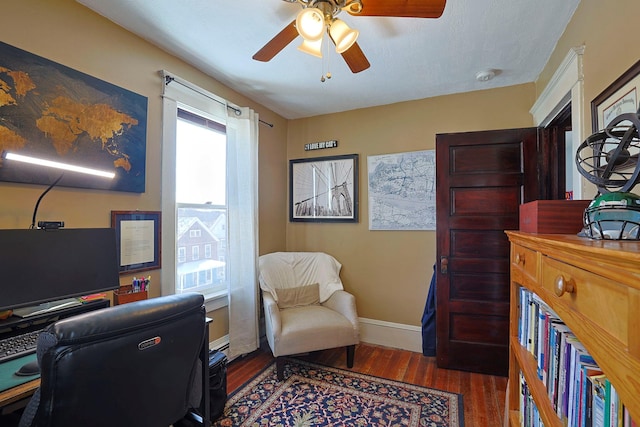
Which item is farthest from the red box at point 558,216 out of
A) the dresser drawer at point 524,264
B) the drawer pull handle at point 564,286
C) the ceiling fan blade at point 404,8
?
the ceiling fan blade at point 404,8

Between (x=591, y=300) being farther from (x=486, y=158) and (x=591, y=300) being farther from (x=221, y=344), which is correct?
(x=221, y=344)

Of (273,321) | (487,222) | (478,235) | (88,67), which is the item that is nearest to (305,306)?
(273,321)

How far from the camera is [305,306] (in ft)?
9.19

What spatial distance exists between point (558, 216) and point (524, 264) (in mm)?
221

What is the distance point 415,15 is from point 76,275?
206 cm

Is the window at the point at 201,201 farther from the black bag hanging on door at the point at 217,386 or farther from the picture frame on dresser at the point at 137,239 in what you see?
the black bag hanging on door at the point at 217,386

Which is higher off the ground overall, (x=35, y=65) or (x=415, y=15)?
(x=415, y=15)

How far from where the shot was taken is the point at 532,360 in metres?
1.13

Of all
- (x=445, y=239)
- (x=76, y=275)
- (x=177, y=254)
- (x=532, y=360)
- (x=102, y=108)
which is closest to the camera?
(x=532, y=360)

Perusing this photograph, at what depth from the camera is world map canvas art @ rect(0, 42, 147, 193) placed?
1.36 m

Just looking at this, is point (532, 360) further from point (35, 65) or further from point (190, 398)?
point (35, 65)

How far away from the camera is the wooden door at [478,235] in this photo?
2352 mm

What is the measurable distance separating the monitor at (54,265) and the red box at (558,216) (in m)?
2.02

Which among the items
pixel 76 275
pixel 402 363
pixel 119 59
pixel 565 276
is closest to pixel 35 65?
pixel 119 59
